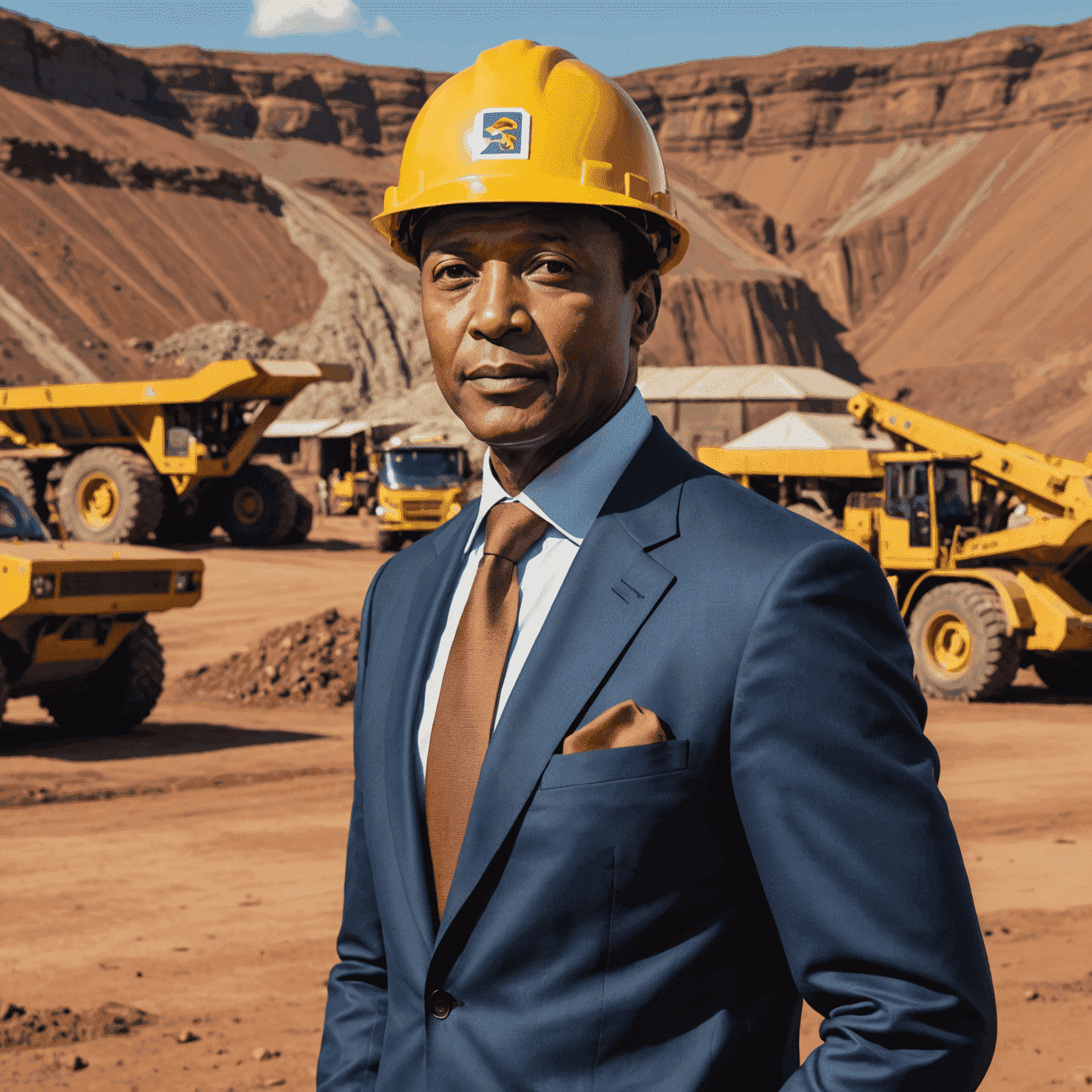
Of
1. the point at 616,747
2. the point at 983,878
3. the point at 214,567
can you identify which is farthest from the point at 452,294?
the point at 214,567

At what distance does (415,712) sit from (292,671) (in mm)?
13176

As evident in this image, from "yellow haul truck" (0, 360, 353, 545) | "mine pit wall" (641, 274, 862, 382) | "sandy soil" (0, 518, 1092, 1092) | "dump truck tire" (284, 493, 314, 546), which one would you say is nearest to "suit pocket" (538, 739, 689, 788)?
"sandy soil" (0, 518, 1092, 1092)

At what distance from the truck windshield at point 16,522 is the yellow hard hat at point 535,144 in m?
9.98

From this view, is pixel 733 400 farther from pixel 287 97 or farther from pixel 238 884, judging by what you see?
pixel 287 97

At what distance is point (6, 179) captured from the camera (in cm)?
6825

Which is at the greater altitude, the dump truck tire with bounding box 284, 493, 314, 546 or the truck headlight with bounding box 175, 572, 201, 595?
the dump truck tire with bounding box 284, 493, 314, 546

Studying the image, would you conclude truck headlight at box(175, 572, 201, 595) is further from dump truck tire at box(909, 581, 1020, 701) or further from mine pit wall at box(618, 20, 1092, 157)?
mine pit wall at box(618, 20, 1092, 157)

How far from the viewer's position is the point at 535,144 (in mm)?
1939

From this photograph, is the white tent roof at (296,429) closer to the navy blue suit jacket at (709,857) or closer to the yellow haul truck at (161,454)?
the yellow haul truck at (161,454)

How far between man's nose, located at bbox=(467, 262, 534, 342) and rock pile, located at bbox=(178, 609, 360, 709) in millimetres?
12710

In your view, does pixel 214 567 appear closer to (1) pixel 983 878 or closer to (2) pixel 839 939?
(1) pixel 983 878

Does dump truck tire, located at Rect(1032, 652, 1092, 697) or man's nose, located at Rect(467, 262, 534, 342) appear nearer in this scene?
man's nose, located at Rect(467, 262, 534, 342)

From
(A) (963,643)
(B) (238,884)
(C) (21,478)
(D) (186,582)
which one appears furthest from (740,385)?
Result: (B) (238,884)

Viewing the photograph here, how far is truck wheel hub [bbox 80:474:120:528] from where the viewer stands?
2538 centimetres
